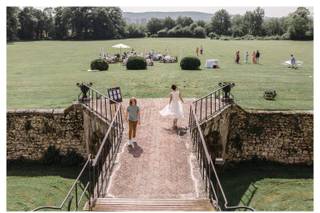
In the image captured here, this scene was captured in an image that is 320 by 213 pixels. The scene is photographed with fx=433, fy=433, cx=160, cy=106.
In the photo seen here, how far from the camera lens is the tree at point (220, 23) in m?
90.6

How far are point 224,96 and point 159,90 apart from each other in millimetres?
5581

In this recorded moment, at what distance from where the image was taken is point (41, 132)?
1830 centimetres

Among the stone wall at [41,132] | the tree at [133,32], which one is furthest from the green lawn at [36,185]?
the tree at [133,32]

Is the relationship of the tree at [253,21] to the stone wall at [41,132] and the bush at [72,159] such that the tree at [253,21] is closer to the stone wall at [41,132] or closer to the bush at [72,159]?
the stone wall at [41,132]

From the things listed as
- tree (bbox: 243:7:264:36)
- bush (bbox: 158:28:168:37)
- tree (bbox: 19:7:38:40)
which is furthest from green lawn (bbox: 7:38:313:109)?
tree (bbox: 243:7:264:36)

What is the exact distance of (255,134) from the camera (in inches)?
725

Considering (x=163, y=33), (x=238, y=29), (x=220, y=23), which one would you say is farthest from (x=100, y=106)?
(x=220, y=23)

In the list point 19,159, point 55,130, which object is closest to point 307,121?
point 55,130

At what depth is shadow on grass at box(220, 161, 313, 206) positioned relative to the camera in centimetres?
1563

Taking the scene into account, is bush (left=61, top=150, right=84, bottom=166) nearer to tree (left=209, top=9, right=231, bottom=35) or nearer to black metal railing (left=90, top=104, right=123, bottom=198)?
black metal railing (left=90, top=104, right=123, bottom=198)

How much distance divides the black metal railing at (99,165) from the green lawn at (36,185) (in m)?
0.52

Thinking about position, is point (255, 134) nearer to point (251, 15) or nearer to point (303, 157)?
point (303, 157)

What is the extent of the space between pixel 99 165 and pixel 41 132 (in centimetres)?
421

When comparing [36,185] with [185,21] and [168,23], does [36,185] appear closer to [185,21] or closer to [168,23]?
[168,23]
